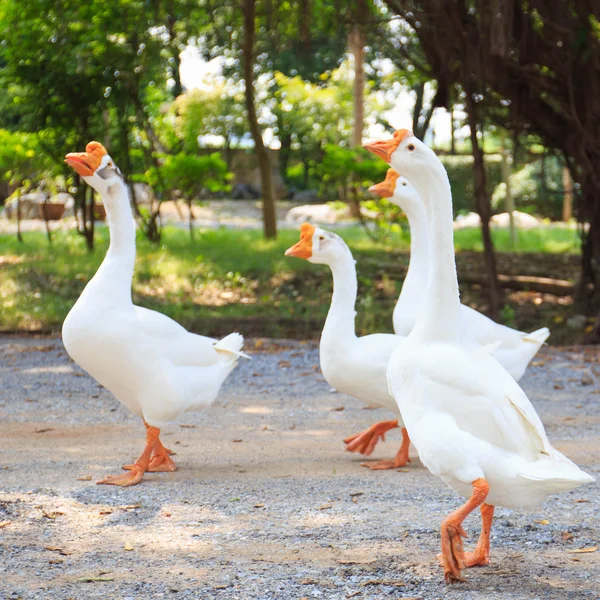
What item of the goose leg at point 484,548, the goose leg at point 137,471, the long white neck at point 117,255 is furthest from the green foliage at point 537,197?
the goose leg at point 484,548

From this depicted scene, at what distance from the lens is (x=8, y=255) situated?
1451 centimetres

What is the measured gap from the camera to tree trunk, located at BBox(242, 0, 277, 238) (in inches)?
528

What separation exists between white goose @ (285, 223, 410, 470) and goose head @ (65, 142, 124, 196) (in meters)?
1.23

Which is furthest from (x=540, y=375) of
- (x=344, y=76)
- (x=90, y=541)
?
(x=344, y=76)

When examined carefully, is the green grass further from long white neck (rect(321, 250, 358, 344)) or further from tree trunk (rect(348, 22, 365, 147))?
long white neck (rect(321, 250, 358, 344))

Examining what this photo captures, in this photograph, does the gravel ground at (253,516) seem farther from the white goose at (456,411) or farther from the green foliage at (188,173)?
the green foliage at (188,173)

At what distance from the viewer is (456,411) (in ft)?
12.1

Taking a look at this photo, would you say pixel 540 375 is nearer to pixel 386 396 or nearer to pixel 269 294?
pixel 386 396

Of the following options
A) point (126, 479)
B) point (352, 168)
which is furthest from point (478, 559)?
point (352, 168)

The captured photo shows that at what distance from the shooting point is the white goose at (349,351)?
18.0 feet

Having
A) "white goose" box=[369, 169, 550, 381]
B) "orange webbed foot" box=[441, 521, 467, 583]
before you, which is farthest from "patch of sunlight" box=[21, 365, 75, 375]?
"orange webbed foot" box=[441, 521, 467, 583]

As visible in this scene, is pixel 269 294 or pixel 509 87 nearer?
pixel 509 87

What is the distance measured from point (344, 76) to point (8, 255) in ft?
46.4

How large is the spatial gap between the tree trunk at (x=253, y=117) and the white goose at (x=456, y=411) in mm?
9988
